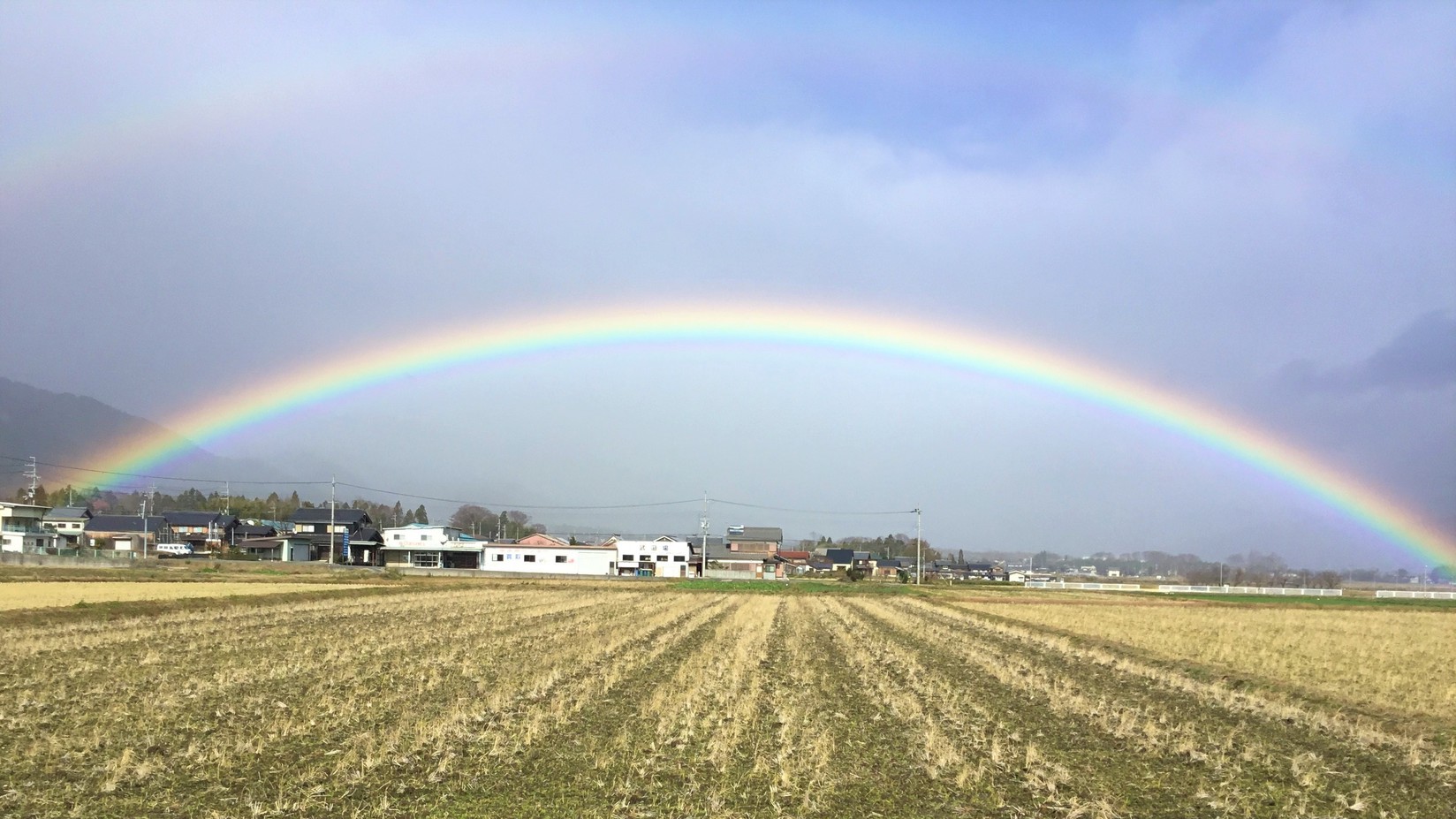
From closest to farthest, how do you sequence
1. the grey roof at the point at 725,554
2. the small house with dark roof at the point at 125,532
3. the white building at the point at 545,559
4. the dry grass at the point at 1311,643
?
the dry grass at the point at 1311,643
the white building at the point at 545,559
the small house with dark roof at the point at 125,532
the grey roof at the point at 725,554

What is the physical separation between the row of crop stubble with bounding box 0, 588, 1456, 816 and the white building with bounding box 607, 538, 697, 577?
269 feet

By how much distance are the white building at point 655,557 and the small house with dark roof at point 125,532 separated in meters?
53.3

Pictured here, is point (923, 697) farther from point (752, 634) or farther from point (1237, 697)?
point (752, 634)

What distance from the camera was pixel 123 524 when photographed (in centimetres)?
11581

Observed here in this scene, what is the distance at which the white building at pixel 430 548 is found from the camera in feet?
330

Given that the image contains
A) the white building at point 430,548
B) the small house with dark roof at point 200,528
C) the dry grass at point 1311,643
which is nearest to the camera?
the dry grass at point 1311,643

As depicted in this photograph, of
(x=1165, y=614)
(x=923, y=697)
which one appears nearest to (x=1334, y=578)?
(x=1165, y=614)

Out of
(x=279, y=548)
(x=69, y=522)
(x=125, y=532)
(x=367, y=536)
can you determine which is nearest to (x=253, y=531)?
(x=125, y=532)

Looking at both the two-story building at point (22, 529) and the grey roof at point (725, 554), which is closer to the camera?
the two-story building at point (22, 529)

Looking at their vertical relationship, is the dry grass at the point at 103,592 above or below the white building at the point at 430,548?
above

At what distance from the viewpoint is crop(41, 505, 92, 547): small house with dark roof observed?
10456 cm

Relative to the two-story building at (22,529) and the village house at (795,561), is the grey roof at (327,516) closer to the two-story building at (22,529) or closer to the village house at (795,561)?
the two-story building at (22,529)

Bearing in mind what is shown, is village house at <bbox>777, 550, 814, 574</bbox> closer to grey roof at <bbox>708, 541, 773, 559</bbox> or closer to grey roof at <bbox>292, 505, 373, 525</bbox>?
grey roof at <bbox>708, 541, 773, 559</bbox>

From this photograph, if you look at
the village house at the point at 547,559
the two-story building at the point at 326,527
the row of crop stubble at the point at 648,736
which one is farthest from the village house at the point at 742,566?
the row of crop stubble at the point at 648,736
